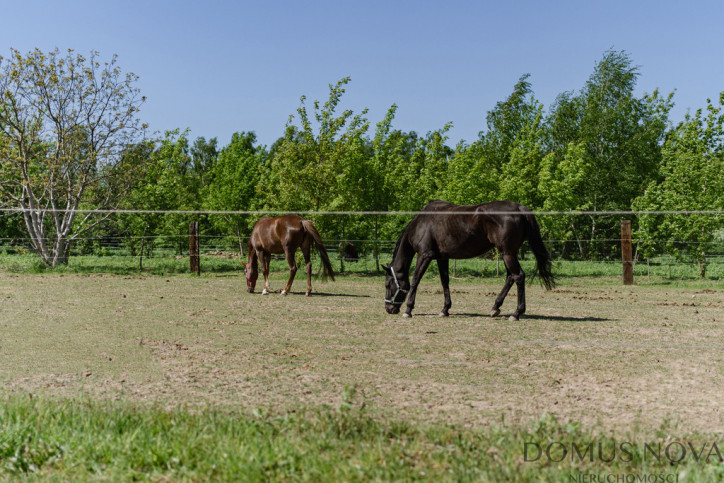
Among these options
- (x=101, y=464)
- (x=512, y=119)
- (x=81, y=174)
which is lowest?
(x=101, y=464)

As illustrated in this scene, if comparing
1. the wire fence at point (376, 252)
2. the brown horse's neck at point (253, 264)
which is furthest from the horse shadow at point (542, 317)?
the brown horse's neck at point (253, 264)

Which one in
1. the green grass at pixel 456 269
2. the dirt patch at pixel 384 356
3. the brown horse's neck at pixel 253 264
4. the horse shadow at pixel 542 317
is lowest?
the dirt patch at pixel 384 356

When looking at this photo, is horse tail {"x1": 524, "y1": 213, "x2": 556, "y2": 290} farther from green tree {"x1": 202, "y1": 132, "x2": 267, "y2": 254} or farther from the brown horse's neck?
green tree {"x1": 202, "y1": 132, "x2": 267, "y2": 254}

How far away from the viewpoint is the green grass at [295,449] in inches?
121

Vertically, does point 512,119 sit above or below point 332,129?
Answer: above

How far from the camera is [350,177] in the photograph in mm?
19594

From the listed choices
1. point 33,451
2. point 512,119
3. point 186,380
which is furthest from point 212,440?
point 512,119

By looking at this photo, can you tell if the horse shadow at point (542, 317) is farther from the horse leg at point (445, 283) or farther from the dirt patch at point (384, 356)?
the horse leg at point (445, 283)

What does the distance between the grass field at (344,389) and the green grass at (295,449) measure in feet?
0.04

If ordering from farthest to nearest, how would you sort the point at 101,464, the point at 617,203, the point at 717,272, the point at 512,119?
the point at 512,119 → the point at 617,203 → the point at 717,272 → the point at 101,464

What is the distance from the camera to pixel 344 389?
4.18 meters

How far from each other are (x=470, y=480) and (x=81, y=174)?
61.4 feet

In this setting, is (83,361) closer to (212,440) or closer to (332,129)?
(212,440)

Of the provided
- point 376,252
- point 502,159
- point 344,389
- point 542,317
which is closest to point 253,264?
point 542,317
